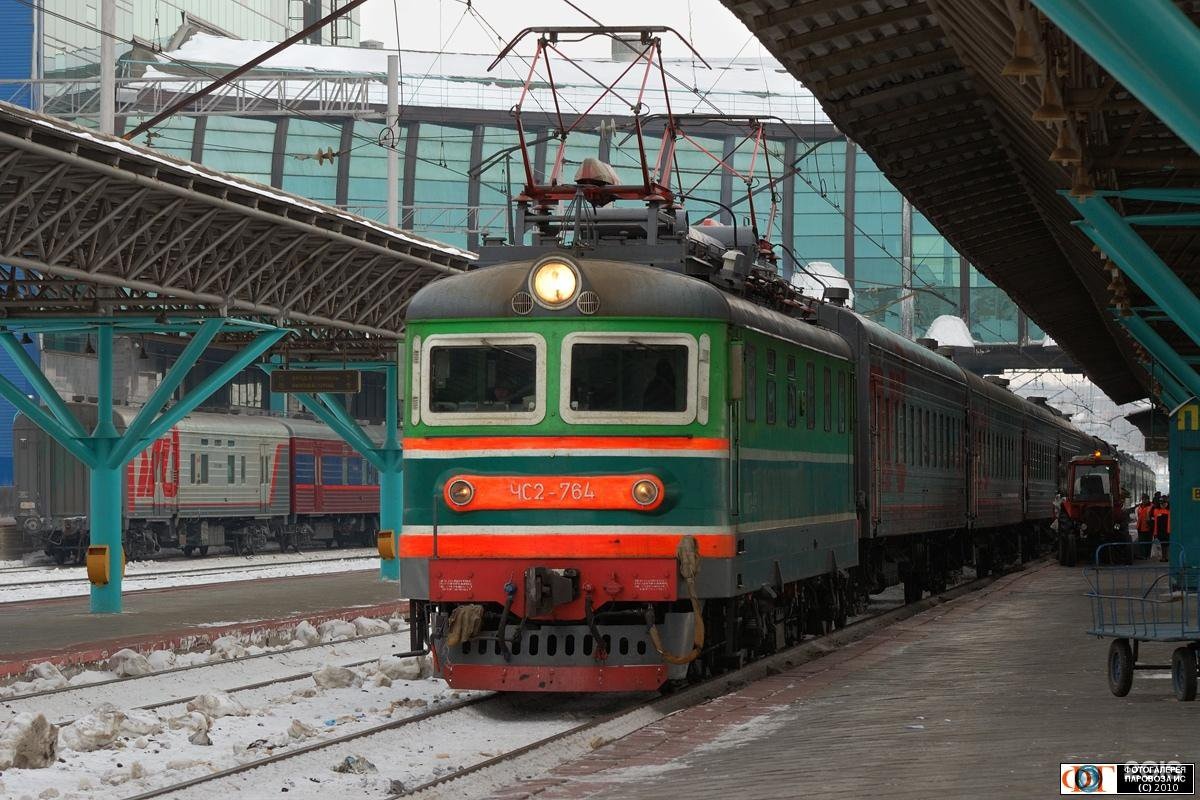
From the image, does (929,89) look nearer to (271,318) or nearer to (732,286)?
(732,286)

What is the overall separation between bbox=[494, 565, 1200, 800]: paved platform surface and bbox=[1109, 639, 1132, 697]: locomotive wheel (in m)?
0.10

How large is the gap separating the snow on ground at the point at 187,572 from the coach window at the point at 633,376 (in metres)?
16.4

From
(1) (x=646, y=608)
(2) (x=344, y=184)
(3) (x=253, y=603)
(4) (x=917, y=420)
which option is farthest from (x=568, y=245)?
(2) (x=344, y=184)

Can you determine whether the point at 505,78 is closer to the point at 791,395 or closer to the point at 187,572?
the point at 187,572

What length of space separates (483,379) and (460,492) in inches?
33.0

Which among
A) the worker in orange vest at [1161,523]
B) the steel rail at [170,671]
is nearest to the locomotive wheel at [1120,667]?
the steel rail at [170,671]

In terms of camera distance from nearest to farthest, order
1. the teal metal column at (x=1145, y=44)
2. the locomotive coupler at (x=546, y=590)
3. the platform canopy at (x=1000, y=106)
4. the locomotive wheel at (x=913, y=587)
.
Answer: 1. the teal metal column at (x=1145, y=44)
2. the platform canopy at (x=1000, y=106)
3. the locomotive coupler at (x=546, y=590)
4. the locomotive wheel at (x=913, y=587)

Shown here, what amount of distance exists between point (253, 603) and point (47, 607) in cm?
278

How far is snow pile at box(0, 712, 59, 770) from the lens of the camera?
10523 mm

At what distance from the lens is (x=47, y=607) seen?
79.9 feet

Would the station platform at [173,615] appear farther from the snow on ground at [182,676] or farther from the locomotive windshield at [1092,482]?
the locomotive windshield at [1092,482]

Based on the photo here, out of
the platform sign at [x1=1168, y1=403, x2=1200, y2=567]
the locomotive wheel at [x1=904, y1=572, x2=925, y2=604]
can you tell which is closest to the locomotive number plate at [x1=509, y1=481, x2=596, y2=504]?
the locomotive wheel at [x1=904, y1=572, x2=925, y2=604]

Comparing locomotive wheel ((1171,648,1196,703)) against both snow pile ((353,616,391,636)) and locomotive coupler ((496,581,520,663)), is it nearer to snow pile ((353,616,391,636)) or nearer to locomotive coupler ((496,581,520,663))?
locomotive coupler ((496,581,520,663))

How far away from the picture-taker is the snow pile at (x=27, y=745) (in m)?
10.5
